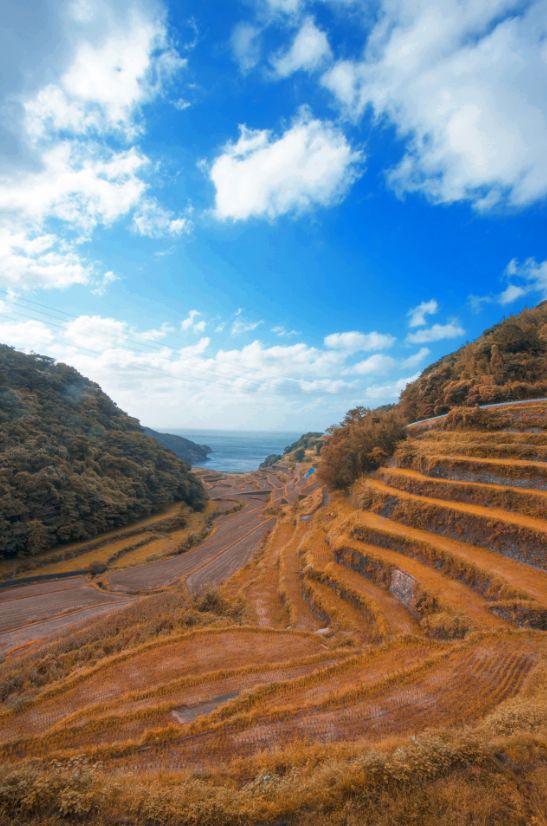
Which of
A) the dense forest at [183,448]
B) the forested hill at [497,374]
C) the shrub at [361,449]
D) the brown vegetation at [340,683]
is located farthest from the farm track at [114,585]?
the dense forest at [183,448]

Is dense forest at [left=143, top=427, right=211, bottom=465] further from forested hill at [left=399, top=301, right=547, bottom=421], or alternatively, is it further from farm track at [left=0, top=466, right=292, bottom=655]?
forested hill at [left=399, top=301, right=547, bottom=421]

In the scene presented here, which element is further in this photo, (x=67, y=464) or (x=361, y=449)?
(x=67, y=464)

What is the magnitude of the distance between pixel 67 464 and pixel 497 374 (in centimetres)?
4261

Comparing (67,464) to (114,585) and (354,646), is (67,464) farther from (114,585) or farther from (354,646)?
(354,646)

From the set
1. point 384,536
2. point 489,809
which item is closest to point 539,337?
point 384,536

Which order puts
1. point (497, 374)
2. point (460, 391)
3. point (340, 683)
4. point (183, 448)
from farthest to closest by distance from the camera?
point (183, 448)
point (460, 391)
point (497, 374)
point (340, 683)

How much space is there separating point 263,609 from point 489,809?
15.0 metres

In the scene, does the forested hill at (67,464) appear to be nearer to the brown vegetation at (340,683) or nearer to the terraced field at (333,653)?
the terraced field at (333,653)

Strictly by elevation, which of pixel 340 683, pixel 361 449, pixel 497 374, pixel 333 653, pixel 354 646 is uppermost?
pixel 497 374

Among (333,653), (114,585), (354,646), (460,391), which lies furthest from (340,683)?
(460,391)

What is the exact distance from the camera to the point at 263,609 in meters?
18.5

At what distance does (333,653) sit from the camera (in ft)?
38.7

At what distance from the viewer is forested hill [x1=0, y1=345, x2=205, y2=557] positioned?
29.3m

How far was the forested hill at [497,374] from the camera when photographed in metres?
24.9
